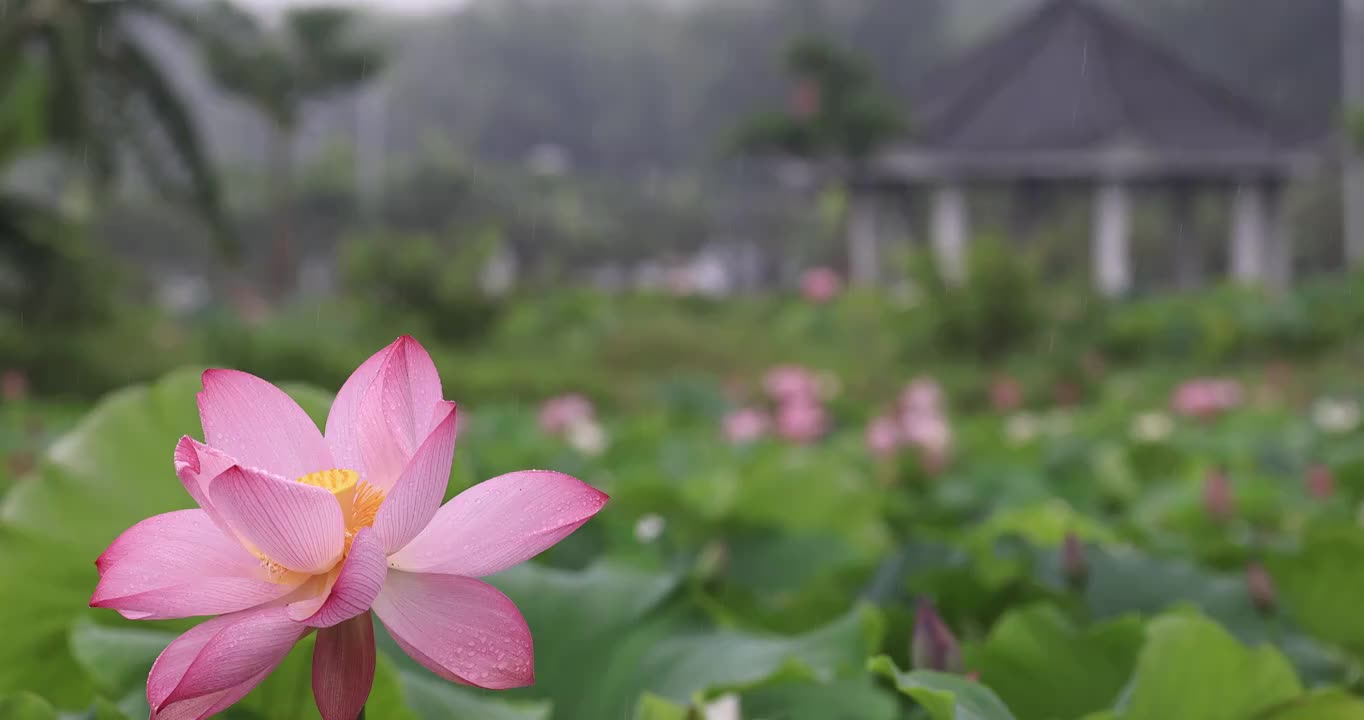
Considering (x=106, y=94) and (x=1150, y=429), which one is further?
(x=106, y=94)

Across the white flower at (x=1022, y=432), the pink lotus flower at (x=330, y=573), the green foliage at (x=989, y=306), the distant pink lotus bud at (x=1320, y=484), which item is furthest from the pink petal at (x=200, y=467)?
the green foliage at (x=989, y=306)

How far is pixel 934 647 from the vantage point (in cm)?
60

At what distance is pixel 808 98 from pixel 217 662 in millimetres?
21009

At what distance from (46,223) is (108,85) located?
2632 millimetres

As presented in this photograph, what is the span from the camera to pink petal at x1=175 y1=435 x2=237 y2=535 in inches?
15.0

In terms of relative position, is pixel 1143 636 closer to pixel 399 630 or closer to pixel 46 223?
pixel 399 630

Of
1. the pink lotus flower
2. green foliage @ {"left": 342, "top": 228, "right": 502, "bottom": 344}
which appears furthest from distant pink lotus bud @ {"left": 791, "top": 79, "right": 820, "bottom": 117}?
the pink lotus flower

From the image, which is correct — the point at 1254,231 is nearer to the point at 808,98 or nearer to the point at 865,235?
the point at 865,235

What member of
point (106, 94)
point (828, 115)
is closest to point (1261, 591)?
point (106, 94)

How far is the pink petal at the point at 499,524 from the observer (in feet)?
1.28

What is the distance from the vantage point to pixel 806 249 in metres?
44.2

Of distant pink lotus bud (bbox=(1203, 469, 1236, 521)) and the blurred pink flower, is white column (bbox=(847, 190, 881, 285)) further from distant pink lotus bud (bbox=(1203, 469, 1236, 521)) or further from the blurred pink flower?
distant pink lotus bud (bbox=(1203, 469, 1236, 521))

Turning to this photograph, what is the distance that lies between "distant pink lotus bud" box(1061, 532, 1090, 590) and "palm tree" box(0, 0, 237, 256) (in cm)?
1034

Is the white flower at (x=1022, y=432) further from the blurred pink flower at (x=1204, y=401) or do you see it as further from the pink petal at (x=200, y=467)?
the pink petal at (x=200, y=467)
